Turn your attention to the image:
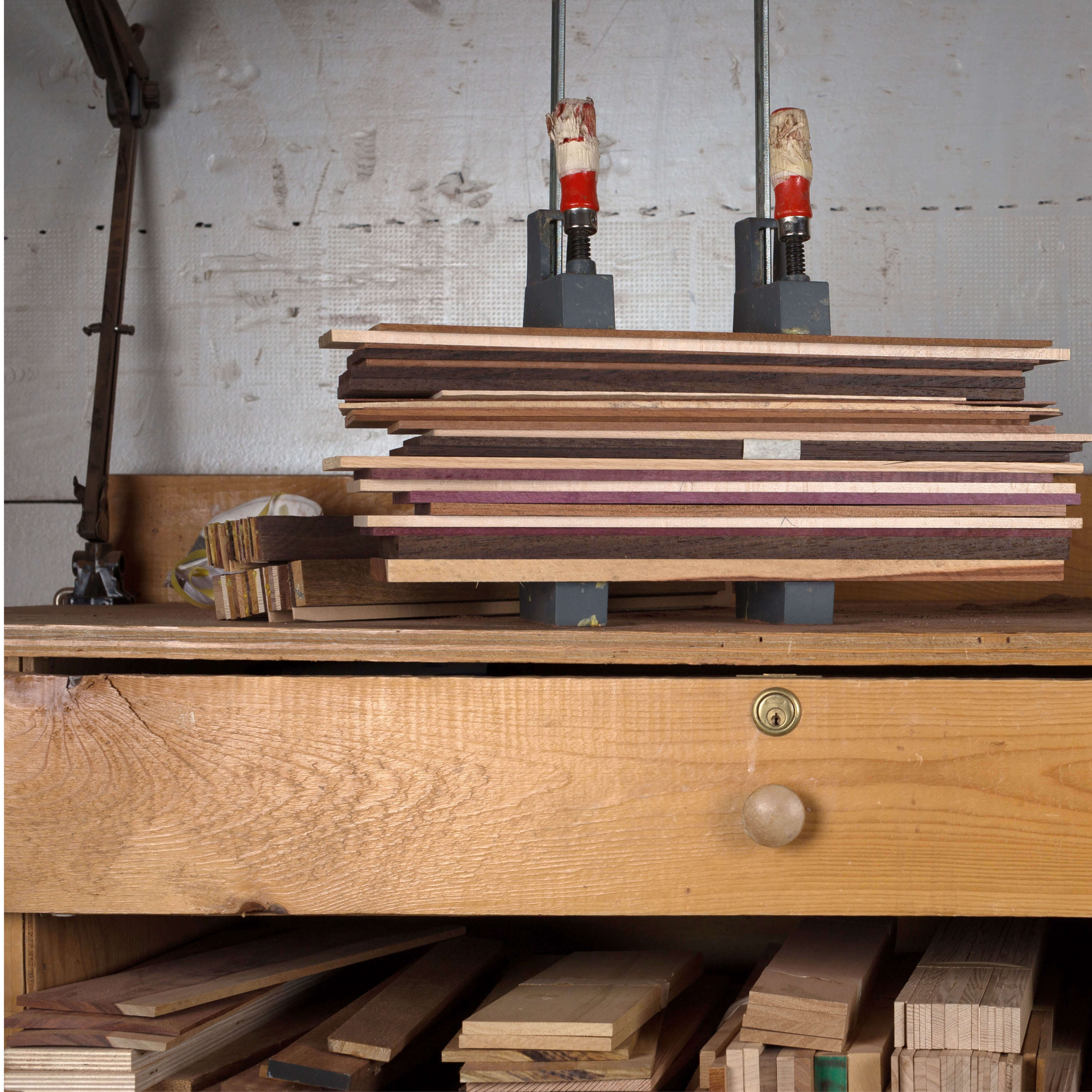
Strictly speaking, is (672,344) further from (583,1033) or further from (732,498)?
(583,1033)

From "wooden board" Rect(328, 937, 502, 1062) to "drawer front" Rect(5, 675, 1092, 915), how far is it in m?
0.20

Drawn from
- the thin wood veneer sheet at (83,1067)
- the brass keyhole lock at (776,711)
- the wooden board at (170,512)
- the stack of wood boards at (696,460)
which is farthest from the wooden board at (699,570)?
the wooden board at (170,512)

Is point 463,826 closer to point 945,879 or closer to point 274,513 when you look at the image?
point 945,879

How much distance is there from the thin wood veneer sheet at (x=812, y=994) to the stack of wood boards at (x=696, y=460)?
0.35 metres

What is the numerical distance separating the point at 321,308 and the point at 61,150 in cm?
42

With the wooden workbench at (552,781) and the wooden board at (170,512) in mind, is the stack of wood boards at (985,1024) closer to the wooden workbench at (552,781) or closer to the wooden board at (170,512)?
the wooden workbench at (552,781)

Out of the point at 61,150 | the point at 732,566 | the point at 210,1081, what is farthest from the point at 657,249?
the point at 210,1081

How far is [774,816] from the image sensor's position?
0.83m

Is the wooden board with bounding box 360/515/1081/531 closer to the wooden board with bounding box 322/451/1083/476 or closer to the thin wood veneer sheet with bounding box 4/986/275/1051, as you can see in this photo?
the wooden board with bounding box 322/451/1083/476

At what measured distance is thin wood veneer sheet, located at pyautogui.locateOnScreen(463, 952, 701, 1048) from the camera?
93cm

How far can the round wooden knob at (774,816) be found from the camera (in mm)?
830

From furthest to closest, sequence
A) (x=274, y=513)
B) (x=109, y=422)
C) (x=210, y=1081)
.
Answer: (x=109, y=422), (x=274, y=513), (x=210, y=1081)

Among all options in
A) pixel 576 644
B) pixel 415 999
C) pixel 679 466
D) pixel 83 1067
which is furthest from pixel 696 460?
pixel 83 1067

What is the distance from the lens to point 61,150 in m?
1.52
